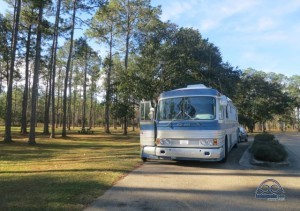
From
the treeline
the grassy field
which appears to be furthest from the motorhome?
the treeline

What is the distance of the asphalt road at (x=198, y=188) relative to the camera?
22.1 feet

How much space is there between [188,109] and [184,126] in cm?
76

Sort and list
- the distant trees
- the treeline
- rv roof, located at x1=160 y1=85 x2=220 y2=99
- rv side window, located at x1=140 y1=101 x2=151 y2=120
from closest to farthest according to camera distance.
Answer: rv roof, located at x1=160 y1=85 x2=220 y2=99 < rv side window, located at x1=140 y1=101 x2=151 y2=120 < the treeline < the distant trees

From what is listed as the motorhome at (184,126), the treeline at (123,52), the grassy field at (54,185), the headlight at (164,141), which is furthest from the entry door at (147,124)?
the treeline at (123,52)

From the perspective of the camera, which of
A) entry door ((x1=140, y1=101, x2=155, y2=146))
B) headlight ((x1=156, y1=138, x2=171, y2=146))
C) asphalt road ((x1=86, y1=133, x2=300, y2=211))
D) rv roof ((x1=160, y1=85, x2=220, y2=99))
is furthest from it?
entry door ((x1=140, y1=101, x2=155, y2=146))

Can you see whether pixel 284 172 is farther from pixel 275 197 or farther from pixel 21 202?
pixel 21 202

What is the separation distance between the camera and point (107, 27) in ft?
145

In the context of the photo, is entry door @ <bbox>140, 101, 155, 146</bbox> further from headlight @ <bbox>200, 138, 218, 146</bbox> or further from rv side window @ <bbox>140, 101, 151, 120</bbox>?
headlight @ <bbox>200, 138, 218, 146</bbox>

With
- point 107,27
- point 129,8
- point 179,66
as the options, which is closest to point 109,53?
point 107,27

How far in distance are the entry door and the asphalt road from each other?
3.86 ft

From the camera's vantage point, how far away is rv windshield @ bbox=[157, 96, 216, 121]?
39.6 ft

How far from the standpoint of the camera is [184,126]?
1197 cm

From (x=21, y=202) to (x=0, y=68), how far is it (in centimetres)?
4460

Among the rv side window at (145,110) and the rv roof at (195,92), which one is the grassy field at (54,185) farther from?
the rv roof at (195,92)
